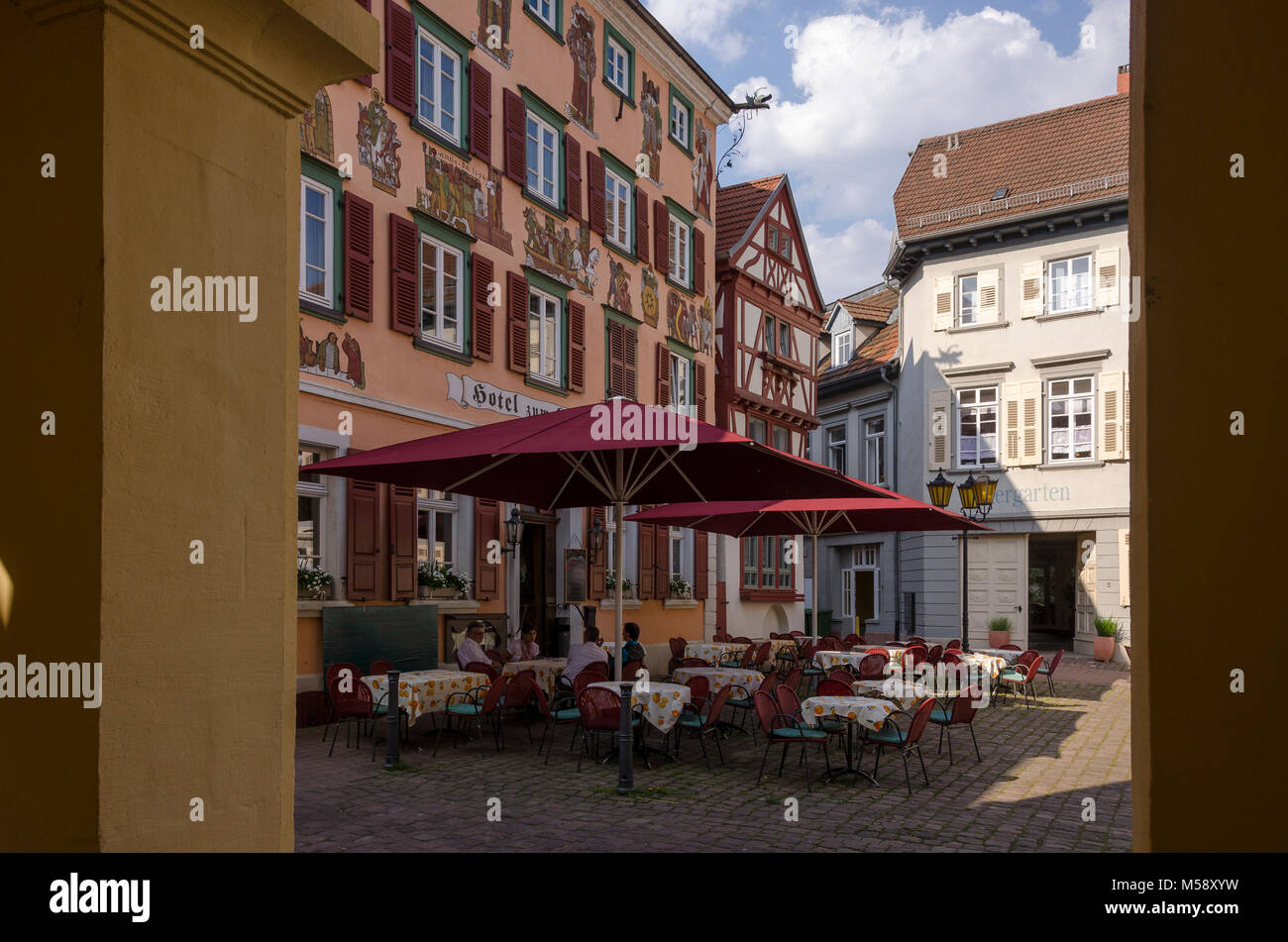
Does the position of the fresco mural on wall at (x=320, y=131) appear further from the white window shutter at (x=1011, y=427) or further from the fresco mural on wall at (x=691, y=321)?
the white window shutter at (x=1011, y=427)

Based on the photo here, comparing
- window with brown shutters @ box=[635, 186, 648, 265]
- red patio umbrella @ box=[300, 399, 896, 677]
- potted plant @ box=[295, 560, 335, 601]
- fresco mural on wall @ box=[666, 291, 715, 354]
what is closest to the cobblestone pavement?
red patio umbrella @ box=[300, 399, 896, 677]

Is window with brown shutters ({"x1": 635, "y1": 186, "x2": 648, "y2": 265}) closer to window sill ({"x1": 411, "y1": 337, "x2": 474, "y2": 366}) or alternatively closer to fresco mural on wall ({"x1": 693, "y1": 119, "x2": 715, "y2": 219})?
fresco mural on wall ({"x1": 693, "y1": 119, "x2": 715, "y2": 219})

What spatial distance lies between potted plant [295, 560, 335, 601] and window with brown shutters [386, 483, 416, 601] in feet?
3.31

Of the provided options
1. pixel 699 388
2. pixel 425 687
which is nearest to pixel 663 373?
pixel 699 388

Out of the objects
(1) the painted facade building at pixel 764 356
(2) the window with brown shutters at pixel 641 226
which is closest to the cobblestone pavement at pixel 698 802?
(2) the window with brown shutters at pixel 641 226

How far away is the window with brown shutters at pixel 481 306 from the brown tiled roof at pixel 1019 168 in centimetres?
1577

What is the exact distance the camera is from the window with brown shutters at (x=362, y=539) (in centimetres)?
1243

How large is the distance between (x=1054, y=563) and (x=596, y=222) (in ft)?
67.6

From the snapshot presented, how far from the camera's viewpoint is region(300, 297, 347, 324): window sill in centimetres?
1187

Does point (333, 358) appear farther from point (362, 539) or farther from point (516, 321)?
point (516, 321)

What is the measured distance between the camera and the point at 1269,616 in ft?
9.16

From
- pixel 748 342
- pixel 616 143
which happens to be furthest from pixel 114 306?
pixel 748 342

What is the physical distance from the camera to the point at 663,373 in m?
20.4
